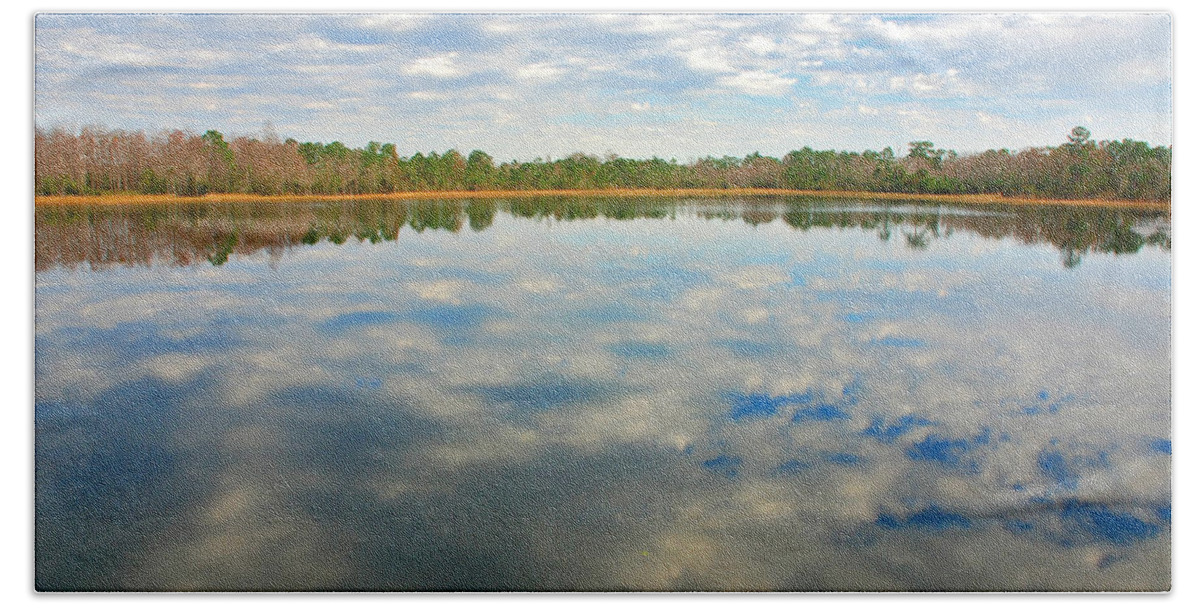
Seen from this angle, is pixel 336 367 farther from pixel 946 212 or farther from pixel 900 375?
pixel 946 212

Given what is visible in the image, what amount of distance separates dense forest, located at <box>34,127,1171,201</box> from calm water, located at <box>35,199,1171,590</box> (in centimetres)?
19

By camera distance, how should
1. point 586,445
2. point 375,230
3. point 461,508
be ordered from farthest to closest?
point 375,230
point 586,445
point 461,508

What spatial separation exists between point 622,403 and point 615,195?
1403 millimetres

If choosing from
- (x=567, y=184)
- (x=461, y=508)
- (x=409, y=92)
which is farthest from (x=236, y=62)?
(x=461, y=508)

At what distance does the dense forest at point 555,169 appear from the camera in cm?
390

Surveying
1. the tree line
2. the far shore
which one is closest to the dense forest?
the far shore

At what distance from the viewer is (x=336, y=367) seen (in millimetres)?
4336

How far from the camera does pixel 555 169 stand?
4.41 m

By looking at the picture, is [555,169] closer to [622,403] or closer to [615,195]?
[615,195]

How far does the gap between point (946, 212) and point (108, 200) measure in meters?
5.07

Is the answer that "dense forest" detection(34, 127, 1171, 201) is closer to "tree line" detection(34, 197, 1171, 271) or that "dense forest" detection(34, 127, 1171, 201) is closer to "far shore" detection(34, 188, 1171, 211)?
"far shore" detection(34, 188, 1171, 211)

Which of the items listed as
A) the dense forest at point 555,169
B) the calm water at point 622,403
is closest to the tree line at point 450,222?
the calm water at point 622,403

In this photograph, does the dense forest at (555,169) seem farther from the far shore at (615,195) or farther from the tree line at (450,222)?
the tree line at (450,222)

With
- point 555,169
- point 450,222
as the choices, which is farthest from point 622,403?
point 450,222
